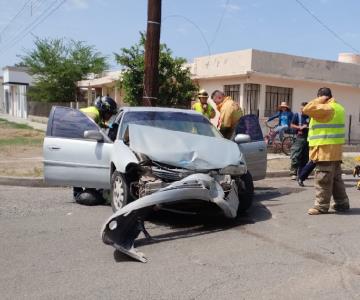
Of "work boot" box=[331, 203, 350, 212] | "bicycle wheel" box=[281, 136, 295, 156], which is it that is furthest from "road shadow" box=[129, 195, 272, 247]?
"bicycle wheel" box=[281, 136, 295, 156]

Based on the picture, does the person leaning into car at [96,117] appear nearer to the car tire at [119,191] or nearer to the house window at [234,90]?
the car tire at [119,191]

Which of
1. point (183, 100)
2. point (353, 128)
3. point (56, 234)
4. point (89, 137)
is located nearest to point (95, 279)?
point (56, 234)

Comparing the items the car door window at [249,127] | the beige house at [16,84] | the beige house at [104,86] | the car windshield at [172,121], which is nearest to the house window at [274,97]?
the beige house at [104,86]

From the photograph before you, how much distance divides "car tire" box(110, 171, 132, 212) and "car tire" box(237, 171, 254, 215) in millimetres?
1500

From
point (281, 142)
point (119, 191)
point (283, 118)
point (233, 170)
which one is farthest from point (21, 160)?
point (233, 170)

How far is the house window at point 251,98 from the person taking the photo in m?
18.1

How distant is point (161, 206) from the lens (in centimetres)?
590

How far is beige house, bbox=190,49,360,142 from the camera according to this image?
17.9 metres

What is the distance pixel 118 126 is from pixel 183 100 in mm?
10410

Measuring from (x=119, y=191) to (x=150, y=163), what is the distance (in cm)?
70

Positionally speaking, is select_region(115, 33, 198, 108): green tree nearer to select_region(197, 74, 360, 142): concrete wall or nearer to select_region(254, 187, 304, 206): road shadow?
select_region(197, 74, 360, 142): concrete wall

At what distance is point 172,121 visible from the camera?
24.4 feet

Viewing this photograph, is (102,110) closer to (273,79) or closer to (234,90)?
(234,90)

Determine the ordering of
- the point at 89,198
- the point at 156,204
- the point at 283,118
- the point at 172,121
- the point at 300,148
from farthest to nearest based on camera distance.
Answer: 1. the point at 283,118
2. the point at 300,148
3. the point at 89,198
4. the point at 172,121
5. the point at 156,204
